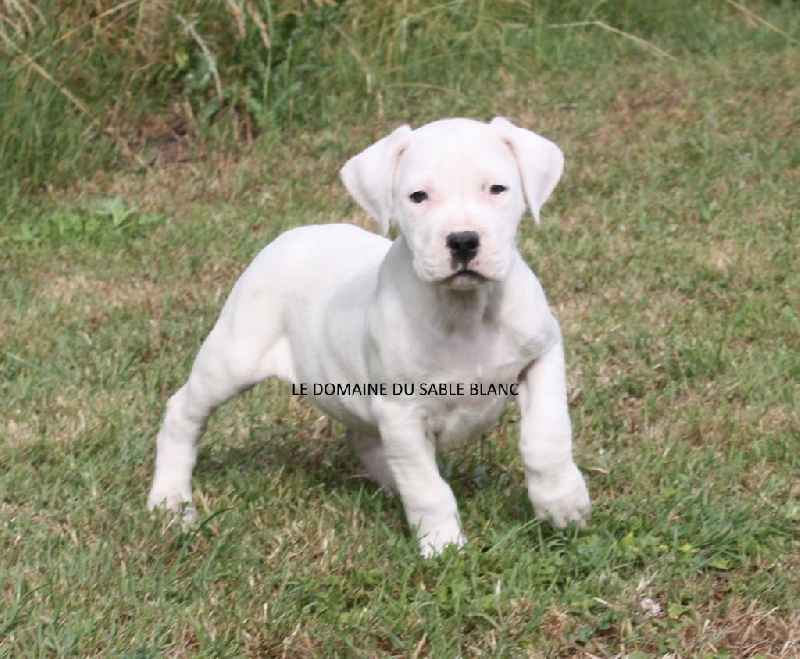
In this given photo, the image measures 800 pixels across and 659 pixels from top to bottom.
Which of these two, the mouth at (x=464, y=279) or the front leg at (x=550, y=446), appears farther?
the front leg at (x=550, y=446)

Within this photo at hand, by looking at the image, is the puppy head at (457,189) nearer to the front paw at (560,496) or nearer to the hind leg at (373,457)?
the front paw at (560,496)

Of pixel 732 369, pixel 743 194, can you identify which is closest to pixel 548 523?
pixel 732 369

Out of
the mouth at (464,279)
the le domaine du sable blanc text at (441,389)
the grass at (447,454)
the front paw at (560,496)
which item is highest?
the mouth at (464,279)

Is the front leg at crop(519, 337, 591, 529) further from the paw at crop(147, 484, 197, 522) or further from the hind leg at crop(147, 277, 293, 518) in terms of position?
the paw at crop(147, 484, 197, 522)

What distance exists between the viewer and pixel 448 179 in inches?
140

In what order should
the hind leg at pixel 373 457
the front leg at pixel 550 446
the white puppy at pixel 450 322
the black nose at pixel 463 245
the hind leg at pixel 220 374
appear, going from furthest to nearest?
the hind leg at pixel 373 457
the hind leg at pixel 220 374
the front leg at pixel 550 446
the white puppy at pixel 450 322
the black nose at pixel 463 245

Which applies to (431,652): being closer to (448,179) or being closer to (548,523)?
(548,523)

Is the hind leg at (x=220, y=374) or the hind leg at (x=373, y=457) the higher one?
the hind leg at (x=220, y=374)

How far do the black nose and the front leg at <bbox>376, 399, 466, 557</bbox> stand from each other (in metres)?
0.54

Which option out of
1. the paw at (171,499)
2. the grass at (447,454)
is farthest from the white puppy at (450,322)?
the paw at (171,499)

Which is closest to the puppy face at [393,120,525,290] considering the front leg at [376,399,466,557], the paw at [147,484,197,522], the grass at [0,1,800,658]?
the front leg at [376,399,466,557]

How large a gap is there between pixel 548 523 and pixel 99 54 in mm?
5197

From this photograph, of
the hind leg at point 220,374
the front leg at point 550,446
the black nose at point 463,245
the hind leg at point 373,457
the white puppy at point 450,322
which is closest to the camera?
the black nose at point 463,245

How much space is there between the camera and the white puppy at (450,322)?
3.54 metres
